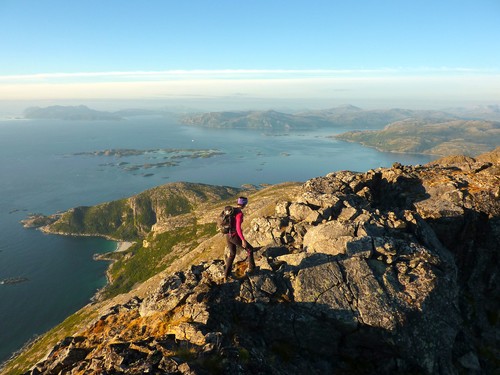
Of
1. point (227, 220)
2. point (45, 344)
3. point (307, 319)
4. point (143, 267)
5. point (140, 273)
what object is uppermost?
point (227, 220)

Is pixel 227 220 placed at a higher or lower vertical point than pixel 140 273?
higher

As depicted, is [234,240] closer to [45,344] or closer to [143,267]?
[45,344]

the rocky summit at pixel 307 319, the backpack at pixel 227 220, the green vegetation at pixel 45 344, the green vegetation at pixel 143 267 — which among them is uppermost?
the backpack at pixel 227 220

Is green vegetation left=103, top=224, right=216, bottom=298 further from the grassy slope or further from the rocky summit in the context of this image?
the rocky summit

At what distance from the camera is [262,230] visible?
115 ft

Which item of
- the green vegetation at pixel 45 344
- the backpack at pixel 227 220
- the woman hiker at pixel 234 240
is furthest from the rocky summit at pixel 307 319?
the green vegetation at pixel 45 344

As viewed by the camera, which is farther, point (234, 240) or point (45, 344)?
point (45, 344)

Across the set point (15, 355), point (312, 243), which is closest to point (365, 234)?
point (312, 243)

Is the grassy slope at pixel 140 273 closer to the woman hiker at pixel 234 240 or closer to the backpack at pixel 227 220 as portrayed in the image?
the woman hiker at pixel 234 240

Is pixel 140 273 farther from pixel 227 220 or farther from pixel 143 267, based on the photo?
pixel 227 220

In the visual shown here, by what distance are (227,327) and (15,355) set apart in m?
160

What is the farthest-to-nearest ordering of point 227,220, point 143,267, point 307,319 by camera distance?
point 143,267, point 227,220, point 307,319

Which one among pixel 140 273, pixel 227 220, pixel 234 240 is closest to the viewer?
pixel 227 220

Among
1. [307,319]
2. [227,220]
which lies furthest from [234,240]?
[307,319]
